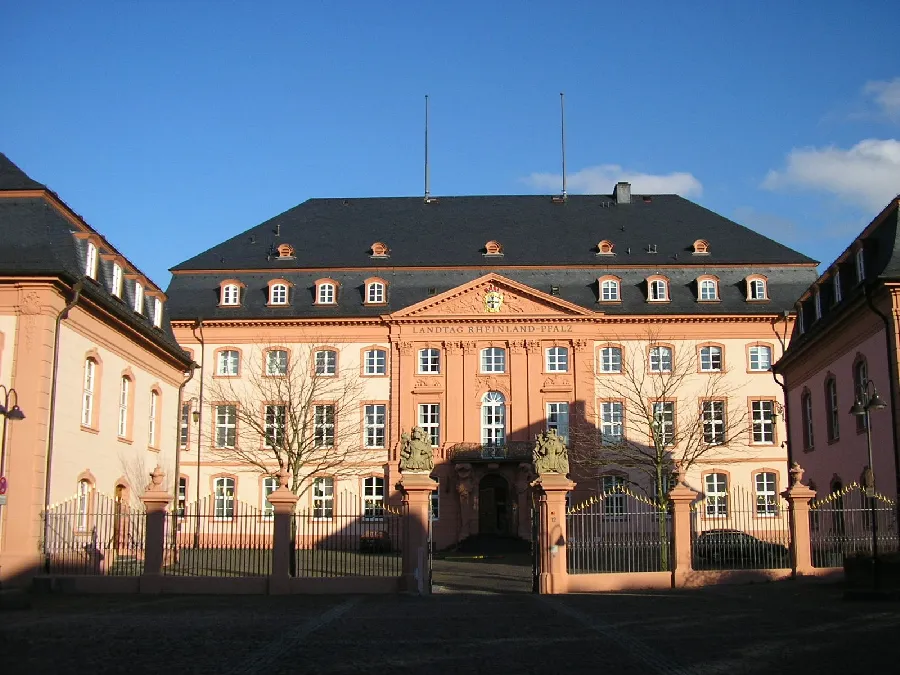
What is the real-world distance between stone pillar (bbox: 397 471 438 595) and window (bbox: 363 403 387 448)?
2547 cm

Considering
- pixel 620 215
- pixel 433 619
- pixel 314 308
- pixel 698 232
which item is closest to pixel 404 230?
pixel 314 308

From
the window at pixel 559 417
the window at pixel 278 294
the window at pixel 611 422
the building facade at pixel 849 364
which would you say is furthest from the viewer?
the window at pixel 278 294

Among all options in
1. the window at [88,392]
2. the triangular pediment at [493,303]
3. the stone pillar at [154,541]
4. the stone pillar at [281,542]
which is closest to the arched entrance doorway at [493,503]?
the triangular pediment at [493,303]

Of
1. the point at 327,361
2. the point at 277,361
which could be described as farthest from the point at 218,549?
the point at 327,361

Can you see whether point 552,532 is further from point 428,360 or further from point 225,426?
point 225,426

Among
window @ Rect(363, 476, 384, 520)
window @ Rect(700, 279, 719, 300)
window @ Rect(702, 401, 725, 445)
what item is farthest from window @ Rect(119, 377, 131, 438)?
window @ Rect(700, 279, 719, 300)

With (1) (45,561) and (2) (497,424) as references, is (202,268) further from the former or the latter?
(1) (45,561)

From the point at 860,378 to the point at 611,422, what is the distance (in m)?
19.4

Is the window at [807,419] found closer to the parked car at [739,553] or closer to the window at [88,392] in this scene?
the parked car at [739,553]

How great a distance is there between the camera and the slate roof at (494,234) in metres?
52.3

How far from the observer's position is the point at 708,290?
5084cm

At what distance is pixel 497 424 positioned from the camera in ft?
164

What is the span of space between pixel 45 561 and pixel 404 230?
109 ft

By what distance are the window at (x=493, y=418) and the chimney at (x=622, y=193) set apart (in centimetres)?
1397
